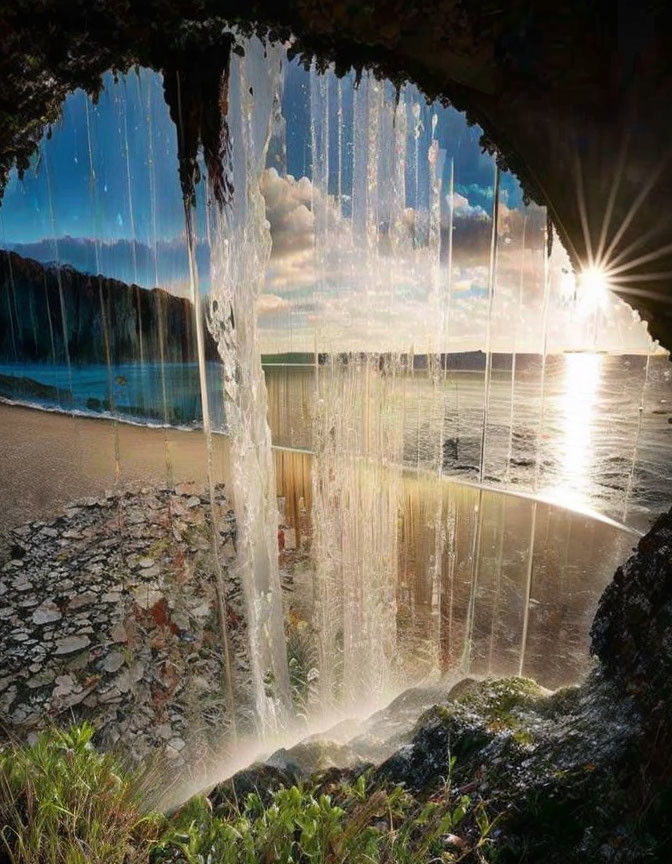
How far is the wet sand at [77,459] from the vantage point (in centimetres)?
1120

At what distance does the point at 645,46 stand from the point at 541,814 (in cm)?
376

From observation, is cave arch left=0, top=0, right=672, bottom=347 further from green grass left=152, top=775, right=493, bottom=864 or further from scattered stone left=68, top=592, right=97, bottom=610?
scattered stone left=68, top=592, right=97, bottom=610

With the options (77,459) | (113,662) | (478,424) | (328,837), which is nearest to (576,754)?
(328,837)

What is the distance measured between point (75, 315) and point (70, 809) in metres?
23.1

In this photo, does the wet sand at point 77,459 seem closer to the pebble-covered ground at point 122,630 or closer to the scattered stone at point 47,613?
the pebble-covered ground at point 122,630

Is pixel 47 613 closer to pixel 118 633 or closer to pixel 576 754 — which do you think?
pixel 118 633

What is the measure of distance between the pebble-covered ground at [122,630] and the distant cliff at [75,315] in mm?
11819

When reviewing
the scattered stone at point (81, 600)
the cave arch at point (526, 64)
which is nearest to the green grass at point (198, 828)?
the cave arch at point (526, 64)

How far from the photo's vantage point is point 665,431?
20812 mm

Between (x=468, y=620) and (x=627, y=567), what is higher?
(x=627, y=567)

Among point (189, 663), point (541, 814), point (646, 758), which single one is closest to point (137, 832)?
point (541, 814)

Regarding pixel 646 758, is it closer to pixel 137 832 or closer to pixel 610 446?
pixel 137 832

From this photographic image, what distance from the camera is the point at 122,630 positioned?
745 cm

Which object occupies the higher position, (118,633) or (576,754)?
(576,754)
